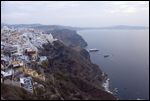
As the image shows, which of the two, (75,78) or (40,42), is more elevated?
(40,42)

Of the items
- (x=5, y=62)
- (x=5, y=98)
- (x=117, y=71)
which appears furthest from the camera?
(x=117, y=71)

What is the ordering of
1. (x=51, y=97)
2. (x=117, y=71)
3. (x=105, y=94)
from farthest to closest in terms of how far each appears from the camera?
(x=117, y=71) < (x=105, y=94) < (x=51, y=97)

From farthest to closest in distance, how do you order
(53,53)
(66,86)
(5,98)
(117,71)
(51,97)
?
(117,71) → (53,53) → (66,86) → (51,97) → (5,98)

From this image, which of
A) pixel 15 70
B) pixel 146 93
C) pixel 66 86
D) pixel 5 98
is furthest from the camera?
pixel 146 93

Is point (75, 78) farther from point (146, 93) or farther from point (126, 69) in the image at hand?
point (126, 69)

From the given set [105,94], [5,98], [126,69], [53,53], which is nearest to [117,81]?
[126,69]

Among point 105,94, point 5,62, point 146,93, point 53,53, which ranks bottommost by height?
point 146,93

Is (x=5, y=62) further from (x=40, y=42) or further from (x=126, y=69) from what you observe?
(x=126, y=69)

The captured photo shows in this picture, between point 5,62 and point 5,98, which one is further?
point 5,62

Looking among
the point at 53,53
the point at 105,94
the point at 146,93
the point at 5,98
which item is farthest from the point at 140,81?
the point at 5,98
